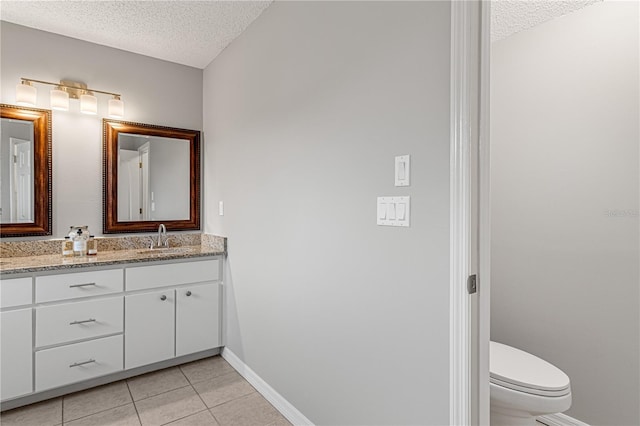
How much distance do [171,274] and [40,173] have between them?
3.71 ft

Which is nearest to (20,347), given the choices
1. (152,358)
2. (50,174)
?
(152,358)

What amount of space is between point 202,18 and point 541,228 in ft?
8.22

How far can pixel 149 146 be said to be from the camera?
2.90 meters

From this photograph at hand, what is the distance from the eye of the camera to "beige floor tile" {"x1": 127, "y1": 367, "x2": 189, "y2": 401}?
2.27 meters

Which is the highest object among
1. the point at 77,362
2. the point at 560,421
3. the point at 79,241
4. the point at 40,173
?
the point at 40,173

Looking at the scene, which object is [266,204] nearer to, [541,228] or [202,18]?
[202,18]

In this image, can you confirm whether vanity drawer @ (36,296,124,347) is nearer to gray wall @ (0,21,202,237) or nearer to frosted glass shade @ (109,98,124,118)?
gray wall @ (0,21,202,237)

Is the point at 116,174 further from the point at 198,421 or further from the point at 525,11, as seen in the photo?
the point at 525,11

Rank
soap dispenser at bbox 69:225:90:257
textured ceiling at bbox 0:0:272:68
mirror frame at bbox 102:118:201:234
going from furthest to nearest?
1. mirror frame at bbox 102:118:201:234
2. soap dispenser at bbox 69:225:90:257
3. textured ceiling at bbox 0:0:272:68

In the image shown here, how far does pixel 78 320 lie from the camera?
219 cm

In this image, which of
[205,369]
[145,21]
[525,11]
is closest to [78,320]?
[205,369]

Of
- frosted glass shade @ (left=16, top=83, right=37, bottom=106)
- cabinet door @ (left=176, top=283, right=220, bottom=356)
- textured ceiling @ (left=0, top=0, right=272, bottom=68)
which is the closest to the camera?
textured ceiling @ (left=0, top=0, right=272, bottom=68)

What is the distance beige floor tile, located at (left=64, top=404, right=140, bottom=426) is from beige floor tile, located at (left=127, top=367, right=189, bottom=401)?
128 millimetres

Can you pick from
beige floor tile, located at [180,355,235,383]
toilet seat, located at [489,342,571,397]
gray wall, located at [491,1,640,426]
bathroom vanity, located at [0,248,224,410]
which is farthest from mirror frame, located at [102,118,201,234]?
toilet seat, located at [489,342,571,397]
